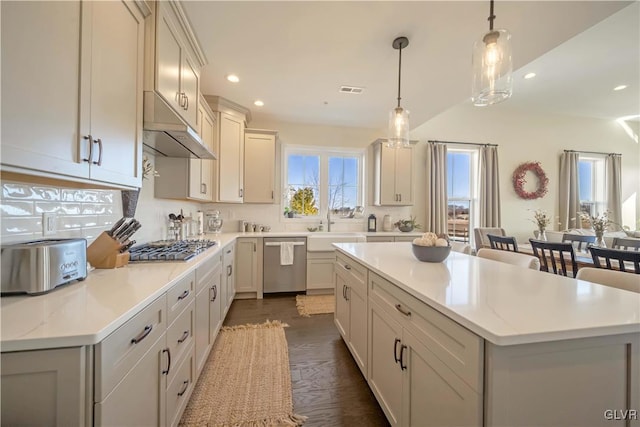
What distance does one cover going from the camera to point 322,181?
443 centimetres

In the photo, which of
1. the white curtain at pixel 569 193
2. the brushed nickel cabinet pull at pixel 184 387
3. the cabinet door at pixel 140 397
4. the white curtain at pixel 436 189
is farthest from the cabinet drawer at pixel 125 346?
the white curtain at pixel 569 193

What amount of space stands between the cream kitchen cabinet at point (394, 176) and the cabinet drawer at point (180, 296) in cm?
334

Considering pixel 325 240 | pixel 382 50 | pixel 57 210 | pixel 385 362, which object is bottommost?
pixel 385 362

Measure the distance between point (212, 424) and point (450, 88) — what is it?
12.5 feet

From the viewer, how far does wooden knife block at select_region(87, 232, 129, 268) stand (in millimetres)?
1371

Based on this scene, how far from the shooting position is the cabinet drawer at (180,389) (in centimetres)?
121

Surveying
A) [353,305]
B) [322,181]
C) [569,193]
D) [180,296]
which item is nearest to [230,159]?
[322,181]

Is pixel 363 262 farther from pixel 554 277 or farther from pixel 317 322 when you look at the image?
pixel 317 322

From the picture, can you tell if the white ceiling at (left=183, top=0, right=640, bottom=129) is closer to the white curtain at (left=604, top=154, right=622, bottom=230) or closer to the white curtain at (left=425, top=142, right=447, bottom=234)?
the white curtain at (left=425, top=142, right=447, bottom=234)

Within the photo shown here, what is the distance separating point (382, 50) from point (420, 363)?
246 cm

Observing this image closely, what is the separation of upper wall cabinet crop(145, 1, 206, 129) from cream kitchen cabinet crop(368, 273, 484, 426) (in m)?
1.82

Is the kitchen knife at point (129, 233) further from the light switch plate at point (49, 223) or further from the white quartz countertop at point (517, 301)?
the white quartz countertop at point (517, 301)

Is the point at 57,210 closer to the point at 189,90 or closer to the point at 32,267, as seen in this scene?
the point at 32,267

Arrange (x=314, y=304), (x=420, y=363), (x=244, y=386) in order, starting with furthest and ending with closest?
(x=314, y=304), (x=244, y=386), (x=420, y=363)
